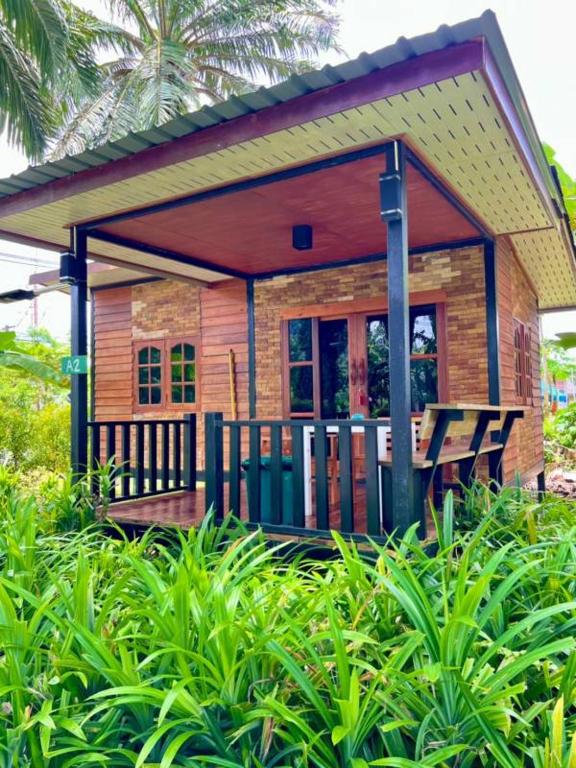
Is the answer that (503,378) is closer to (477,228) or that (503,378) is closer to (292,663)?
(477,228)

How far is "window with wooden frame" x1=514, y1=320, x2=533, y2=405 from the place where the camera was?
7.26m

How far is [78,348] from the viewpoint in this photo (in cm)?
536

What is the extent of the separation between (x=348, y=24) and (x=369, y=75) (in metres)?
16.1

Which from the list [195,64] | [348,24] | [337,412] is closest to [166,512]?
[337,412]

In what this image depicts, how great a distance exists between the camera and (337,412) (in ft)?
23.1

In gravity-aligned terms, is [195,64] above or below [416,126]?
above

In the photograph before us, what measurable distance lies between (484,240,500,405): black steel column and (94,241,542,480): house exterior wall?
0.06 metres

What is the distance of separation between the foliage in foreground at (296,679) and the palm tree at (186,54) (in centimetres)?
1231

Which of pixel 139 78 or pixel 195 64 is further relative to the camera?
pixel 195 64

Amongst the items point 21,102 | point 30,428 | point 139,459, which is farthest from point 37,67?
point 139,459

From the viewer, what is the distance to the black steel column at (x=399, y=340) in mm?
3596

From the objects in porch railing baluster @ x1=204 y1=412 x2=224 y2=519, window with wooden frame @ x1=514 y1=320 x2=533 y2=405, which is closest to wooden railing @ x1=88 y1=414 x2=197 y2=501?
porch railing baluster @ x1=204 y1=412 x2=224 y2=519

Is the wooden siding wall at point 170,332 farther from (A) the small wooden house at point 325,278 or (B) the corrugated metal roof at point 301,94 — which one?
(B) the corrugated metal roof at point 301,94

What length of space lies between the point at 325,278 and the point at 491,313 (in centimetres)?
196
